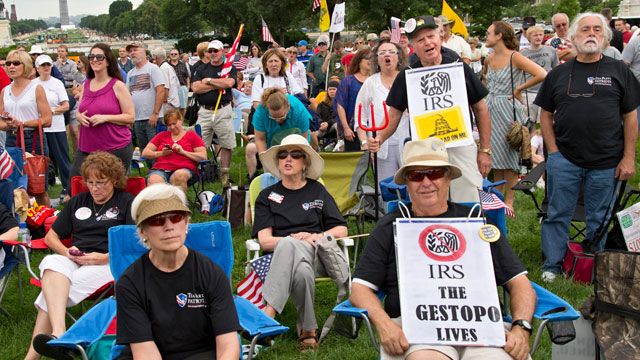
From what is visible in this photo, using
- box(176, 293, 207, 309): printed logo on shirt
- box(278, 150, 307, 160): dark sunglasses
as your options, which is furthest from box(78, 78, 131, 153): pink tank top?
box(176, 293, 207, 309): printed logo on shirt

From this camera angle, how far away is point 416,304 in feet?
12.6

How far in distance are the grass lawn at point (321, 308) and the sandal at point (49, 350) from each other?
1047 millimetres

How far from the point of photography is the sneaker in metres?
6.17

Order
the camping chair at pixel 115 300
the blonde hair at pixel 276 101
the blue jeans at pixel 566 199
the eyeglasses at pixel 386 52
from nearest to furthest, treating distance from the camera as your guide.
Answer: the camping chair at pixel 115 300 < the blue jeans at pixel 566 199 < the eyeglasses at pixel 386 52 < the blonde hair at pixel 276 101

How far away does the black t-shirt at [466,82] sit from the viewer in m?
5.57

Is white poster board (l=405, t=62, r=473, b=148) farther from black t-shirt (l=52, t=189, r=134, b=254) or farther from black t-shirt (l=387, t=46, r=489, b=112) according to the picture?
black t-shirt (l=52, t=189, r=134, b=254)

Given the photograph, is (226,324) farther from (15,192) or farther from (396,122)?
(15,192)

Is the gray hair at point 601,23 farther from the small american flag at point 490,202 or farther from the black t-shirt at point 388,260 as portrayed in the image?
the black t-shirt at point 388,260

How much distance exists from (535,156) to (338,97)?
265 cm

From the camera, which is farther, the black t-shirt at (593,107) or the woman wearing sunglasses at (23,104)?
the woman wearing sunglasses at (23,104)

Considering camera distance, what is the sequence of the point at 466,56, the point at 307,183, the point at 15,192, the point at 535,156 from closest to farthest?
1. the point at 307,183
2. the point at 15,192
3. the point at 535,156
4. the point at 466,56

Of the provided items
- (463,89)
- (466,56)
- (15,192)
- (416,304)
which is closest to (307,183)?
(463,89)

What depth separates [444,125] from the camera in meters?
5.48

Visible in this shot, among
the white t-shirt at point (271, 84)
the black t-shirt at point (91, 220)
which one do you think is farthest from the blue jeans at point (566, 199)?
the white t-shirt at point (271, 84)
